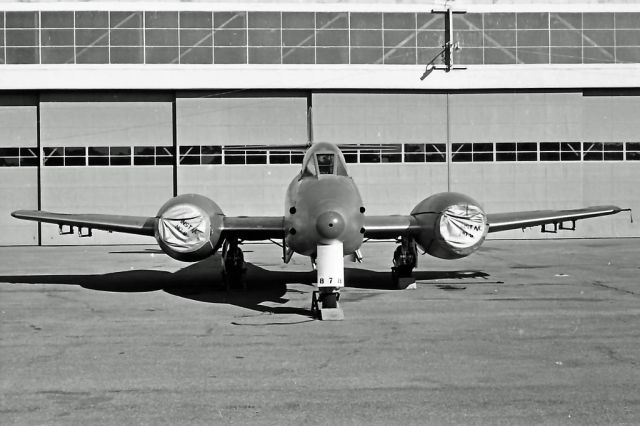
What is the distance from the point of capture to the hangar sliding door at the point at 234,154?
3538cm

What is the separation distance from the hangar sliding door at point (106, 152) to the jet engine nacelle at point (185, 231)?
69.7 ft

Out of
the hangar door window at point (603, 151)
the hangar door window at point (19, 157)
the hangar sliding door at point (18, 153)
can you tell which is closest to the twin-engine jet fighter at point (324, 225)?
the hangar sliding door at point (18, 153)

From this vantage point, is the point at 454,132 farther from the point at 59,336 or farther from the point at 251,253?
the point at 59,336

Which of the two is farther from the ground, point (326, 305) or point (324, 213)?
point (324, 213)

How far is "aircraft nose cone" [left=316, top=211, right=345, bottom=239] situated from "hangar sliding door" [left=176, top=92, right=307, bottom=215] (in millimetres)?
23087

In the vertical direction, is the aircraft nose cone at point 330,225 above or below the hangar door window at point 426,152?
below

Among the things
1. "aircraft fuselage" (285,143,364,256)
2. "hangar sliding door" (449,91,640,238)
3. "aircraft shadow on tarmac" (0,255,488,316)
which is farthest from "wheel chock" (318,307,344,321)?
"hangar sliding door" (449,91,640,238)

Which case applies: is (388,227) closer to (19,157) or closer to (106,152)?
(106,152)

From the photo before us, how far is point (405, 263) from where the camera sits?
56.9 ft

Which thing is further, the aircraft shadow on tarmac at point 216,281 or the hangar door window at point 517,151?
the hangar door window at point 517,151

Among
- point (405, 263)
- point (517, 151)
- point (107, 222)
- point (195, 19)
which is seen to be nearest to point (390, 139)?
point (517, 151)

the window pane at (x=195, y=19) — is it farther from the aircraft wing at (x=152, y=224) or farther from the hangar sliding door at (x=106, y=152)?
the aircraft wing at (x=152, y=224)

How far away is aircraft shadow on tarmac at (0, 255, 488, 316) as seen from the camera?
1559 centimetres

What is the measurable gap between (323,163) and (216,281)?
235 inches
